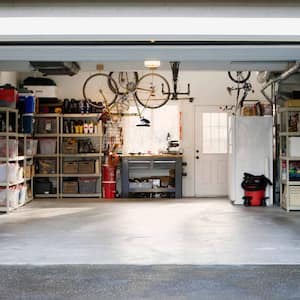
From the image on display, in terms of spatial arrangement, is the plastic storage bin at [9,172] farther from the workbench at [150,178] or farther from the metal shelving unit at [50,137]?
the workbench at [150,178]

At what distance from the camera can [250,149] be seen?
9.67 m

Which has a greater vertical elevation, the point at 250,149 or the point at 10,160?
the point at 250,149

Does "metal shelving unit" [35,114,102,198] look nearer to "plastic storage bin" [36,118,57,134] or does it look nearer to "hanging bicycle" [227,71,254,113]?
"plastic storage bin" [36,118,57,134]

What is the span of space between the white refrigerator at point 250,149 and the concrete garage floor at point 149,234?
2.23 ft

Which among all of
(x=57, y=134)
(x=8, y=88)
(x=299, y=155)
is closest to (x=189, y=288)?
(x=299, y=155)

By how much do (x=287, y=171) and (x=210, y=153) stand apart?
251cm

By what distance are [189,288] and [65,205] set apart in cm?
559

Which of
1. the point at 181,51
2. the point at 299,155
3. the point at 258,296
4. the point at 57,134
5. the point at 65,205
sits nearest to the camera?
the point at 258,296

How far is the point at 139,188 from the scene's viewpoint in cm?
1072

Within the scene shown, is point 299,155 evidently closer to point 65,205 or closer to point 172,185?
point 172,185

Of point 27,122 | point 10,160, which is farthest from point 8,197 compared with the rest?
point 27,122

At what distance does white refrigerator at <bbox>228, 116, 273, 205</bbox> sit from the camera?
31.6ft

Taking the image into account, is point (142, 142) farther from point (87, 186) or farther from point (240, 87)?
point (240, 87)

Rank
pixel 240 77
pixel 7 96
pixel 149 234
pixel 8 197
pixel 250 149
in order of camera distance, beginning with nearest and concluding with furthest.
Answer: pixel 149 234 → pixel 8 197 → pixel 7 96 → pixel 250 149 → pixel 240 77
